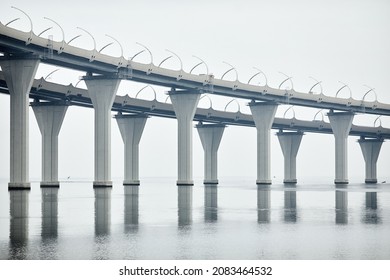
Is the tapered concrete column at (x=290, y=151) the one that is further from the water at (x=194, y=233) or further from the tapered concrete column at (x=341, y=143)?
the water at (x=194, y=233)

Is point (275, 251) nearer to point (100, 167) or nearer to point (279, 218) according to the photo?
point (279, 218)

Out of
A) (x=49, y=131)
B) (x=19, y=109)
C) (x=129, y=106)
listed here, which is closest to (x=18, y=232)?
(x=19, y=109)

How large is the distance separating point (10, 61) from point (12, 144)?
30.2 feet

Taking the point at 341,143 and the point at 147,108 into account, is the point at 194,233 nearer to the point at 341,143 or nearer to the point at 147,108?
the point at 147,108

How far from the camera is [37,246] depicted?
102 ft

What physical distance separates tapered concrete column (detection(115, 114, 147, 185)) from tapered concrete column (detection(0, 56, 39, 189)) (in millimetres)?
46313

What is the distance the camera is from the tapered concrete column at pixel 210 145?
542 feet

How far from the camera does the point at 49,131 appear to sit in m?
118

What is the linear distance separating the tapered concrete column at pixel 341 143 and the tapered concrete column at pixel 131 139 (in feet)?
140

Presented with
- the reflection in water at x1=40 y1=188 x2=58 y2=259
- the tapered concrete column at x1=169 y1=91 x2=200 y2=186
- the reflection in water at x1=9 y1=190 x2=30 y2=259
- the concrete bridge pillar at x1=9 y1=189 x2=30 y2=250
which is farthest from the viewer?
the tapered concrete column at x1=169 y1=91 x2=200 y2=186

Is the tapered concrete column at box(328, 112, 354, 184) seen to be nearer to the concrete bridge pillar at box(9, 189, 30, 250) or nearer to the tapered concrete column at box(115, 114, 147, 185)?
the tapered concrete column at box(115, 114, 147, 185)

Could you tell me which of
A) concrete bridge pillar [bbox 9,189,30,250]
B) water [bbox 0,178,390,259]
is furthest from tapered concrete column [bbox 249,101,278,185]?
water [bbox 0,178,390,259]

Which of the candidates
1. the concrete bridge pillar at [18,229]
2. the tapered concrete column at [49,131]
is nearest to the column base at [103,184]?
the tapered concrete column at [49,131]

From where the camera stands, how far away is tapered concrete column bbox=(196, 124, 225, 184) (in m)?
165
